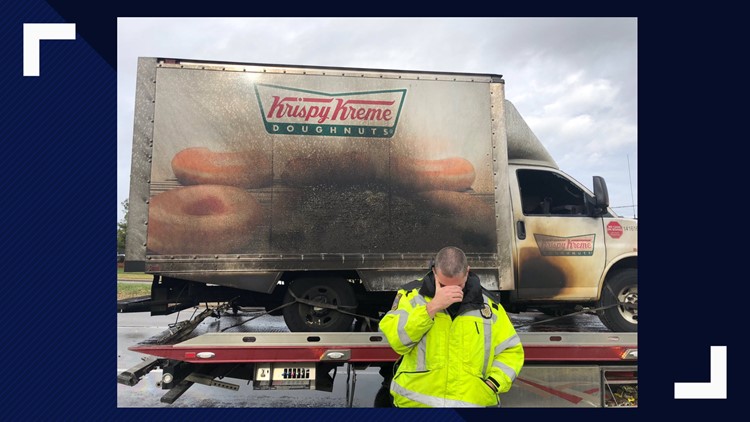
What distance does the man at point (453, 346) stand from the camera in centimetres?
257

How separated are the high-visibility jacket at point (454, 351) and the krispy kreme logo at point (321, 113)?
2.05m

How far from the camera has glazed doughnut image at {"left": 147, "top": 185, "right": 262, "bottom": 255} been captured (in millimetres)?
4113

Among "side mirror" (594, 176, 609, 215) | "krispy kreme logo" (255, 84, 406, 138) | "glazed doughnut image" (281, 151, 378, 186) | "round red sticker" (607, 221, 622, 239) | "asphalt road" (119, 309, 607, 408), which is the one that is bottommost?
"asphalt road" (119, 309, 607, 408)

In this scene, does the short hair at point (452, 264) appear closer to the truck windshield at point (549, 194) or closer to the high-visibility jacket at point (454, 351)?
the high-visibility jacket at point (454, 351)

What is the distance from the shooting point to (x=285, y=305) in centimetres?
438

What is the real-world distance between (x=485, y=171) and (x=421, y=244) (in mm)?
962

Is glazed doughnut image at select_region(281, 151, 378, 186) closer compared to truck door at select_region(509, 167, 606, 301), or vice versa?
glazed doughnut image at select_region(281, 151, 378, 186)

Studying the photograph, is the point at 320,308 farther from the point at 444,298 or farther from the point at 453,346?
the point at 444,298

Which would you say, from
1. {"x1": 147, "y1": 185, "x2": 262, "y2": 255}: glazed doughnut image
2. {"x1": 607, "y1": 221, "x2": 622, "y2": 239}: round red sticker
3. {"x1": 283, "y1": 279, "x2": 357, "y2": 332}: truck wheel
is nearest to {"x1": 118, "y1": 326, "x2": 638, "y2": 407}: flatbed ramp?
{"x1": 283, "y1": 279, "x2": 357, "y2": 332}: truck wheel

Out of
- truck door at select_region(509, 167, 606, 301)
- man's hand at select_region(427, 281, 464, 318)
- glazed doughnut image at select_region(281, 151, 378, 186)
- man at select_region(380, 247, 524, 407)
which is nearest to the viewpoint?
man's hand at select_region(427, 281, 464, 318)

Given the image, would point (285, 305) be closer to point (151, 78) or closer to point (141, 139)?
point (141, 139)

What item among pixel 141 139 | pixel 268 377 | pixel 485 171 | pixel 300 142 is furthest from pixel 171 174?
pixel 485 171

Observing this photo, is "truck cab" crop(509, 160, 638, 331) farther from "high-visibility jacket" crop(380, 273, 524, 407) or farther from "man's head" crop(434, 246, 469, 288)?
"man's head" crop(434, 246, 469, 288)
